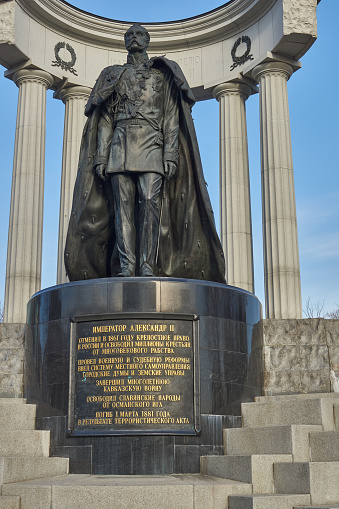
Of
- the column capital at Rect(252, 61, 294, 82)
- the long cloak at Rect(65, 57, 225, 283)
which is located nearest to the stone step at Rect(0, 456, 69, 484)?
the long cloak at Rect(65, 57, 225, 283)

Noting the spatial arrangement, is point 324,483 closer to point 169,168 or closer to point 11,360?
point 169,168

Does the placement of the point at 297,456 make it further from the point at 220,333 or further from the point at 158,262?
the point at 158,262

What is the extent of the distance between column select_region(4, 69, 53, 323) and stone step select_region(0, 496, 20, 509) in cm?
1940

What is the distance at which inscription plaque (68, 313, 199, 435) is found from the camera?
1193 cm

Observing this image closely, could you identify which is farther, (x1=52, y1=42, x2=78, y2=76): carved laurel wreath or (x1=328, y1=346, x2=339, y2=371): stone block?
(x1=52, y1=42, x2=78, y2=76): carved laurel wreath

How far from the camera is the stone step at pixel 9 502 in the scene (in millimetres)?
9680

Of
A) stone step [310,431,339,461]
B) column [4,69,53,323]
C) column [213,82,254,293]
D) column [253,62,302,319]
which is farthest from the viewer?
column [213,82,254,293]

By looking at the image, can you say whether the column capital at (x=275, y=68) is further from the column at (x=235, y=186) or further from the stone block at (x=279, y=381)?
the stone block at (x=279, y=381)

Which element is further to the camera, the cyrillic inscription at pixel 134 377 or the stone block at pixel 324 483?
the cyrillic inscription at pixel 134 377

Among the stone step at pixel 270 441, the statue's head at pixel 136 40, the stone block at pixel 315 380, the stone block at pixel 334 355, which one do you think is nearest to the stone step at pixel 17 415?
the stone step at pixel 270 441

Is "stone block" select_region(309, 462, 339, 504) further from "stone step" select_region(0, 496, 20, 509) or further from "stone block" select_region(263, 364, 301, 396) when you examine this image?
"stone block" select_region(263, 364, 301, 396)

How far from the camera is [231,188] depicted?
105ft

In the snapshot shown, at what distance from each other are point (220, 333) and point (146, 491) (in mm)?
3848

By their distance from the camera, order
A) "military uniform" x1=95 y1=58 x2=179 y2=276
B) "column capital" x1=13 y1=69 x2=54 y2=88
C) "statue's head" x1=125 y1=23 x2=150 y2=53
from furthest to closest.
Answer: "column capital" x1=13 y1=69 x2=54 y2=88 → "statue's head" x1=125 y1=23 x2=150 y2=53 → "military uniform" x1=95 y1=58 x2=179 y2=276
